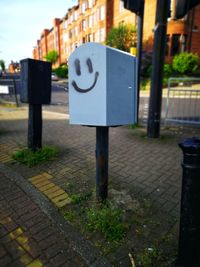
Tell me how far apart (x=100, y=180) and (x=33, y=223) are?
85cm

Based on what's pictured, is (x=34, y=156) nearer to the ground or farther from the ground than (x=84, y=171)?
farther from the ground

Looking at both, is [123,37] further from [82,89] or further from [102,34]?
[82,89]

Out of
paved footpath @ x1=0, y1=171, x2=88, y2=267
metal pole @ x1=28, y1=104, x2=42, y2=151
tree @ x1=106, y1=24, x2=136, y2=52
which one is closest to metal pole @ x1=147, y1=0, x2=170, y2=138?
metal pole @ x1=28, y1=104, x2=42, y2=151

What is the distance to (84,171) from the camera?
3553mm

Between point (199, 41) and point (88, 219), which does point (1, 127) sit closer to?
point (88, 219)

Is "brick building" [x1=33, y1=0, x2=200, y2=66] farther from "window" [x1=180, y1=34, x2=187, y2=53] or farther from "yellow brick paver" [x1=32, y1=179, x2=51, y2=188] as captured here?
"yellow brick paver" [x1=32, y1=179, x2=51, y2=188]

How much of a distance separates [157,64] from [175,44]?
22.8 m

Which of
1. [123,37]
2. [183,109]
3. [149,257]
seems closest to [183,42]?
[123,37]

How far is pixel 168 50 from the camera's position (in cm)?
2500

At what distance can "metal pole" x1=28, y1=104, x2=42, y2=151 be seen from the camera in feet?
13.4

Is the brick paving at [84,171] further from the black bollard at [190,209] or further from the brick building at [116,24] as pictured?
the brick building at [116,24]

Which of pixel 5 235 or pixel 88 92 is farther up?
pixel 88 92

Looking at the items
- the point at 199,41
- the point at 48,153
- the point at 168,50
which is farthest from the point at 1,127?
the point at 199,41

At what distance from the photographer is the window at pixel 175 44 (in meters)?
24.8
